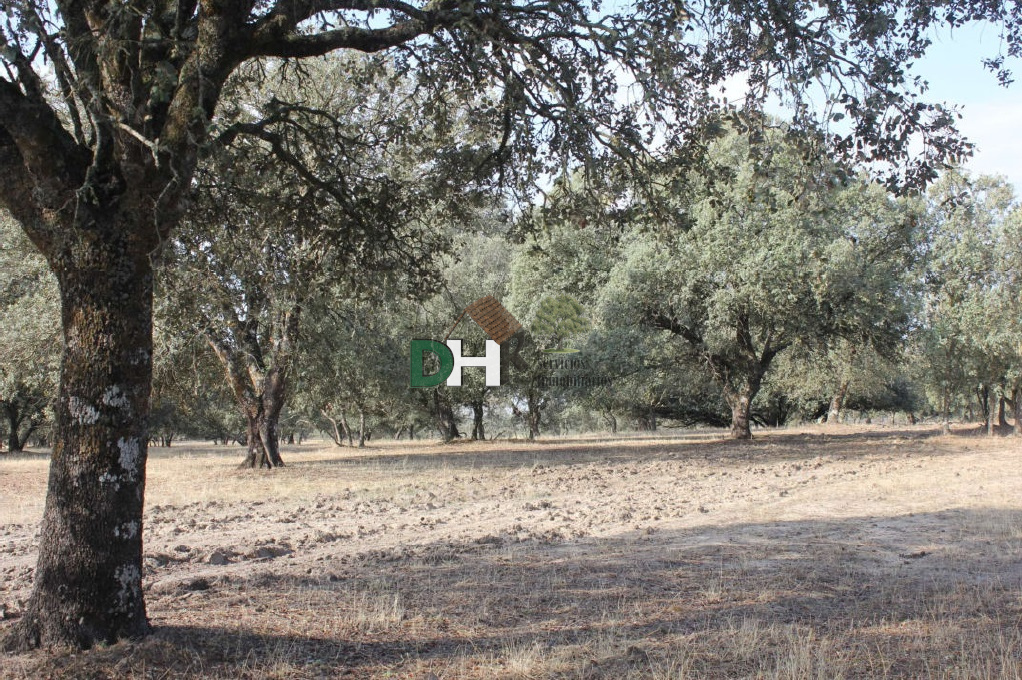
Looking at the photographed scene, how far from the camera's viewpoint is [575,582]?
21.4 feet

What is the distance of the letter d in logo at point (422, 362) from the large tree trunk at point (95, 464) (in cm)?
2083

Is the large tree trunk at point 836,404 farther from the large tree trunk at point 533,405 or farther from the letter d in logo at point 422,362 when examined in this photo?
the letter d in logo at point 422,362

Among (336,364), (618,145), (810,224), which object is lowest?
(336,364)

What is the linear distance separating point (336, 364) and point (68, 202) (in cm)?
1573

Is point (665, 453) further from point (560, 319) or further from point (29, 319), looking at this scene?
point (29, 319)

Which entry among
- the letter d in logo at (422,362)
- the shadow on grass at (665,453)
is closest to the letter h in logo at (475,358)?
the letter d in logo at (422,362)

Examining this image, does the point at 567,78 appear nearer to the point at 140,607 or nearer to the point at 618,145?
the point at 618,145

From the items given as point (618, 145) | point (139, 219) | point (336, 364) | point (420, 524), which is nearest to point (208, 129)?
point (139, 219)

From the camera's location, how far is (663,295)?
23.2 m

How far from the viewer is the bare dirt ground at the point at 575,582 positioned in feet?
14.6

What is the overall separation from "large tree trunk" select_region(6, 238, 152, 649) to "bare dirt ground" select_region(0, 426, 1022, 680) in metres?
0.25

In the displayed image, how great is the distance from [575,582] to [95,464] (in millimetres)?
3980

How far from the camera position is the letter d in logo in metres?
26.4

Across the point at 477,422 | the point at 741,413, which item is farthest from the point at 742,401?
the point at 477,422
